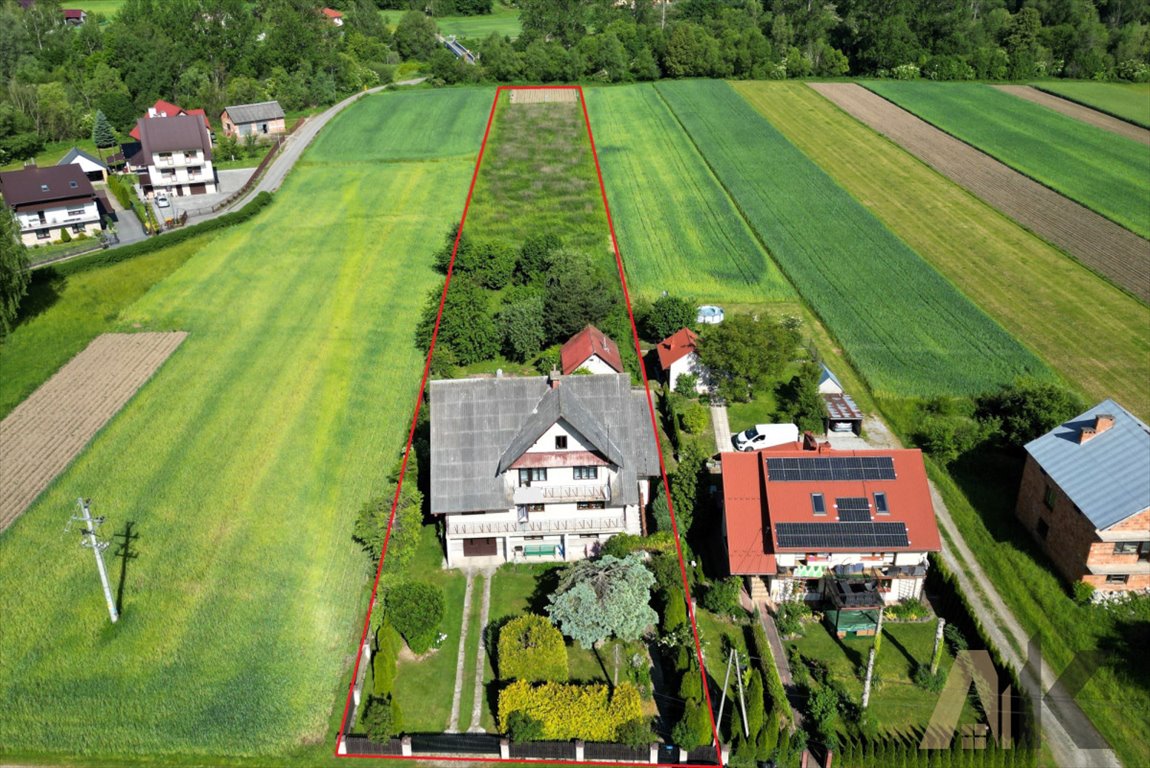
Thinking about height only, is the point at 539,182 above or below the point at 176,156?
below

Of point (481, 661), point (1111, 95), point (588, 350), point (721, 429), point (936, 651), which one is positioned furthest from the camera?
point (1111, 95)

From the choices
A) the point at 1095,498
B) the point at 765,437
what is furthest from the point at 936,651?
the point at 765,437

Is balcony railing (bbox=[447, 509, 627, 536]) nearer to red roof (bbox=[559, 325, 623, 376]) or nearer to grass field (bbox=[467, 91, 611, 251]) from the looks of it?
red roof (bbox=[559, 325, 623, 376])

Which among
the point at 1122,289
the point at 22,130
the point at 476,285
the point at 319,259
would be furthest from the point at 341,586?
the point at 22,130

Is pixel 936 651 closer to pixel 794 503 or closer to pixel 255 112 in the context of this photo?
pixel 794 503

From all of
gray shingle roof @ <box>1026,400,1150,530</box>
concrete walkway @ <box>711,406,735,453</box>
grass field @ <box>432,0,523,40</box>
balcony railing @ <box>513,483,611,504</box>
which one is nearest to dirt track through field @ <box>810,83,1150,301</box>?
gray shingle roof @ <box>1026,400,1150,530</box>

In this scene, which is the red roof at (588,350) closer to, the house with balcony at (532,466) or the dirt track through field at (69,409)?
the house with balcony at (532,466)
